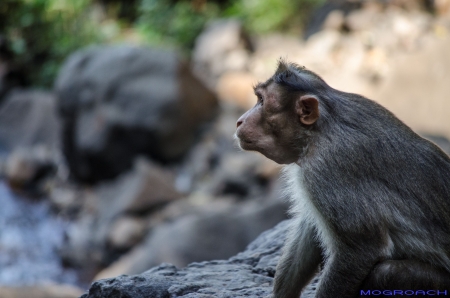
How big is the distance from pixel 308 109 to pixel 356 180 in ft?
1.74

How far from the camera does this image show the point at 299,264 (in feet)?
13.8

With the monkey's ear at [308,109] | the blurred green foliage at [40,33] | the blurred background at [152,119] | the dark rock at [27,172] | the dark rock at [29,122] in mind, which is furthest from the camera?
the blurred green foliage at [40,33]

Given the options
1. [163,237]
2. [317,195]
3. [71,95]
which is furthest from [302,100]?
[71,95]

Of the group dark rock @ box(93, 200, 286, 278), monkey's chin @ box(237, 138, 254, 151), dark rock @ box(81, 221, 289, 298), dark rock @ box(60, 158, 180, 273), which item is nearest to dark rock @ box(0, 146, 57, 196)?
dark rock @ box(60, 158, 180, 273)

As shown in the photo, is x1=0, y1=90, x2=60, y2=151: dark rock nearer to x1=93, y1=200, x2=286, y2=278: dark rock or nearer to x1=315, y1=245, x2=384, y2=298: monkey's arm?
x1=93, y1=200, x2=286, y2=278: dark rock

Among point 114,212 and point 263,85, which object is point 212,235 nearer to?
point 114,212

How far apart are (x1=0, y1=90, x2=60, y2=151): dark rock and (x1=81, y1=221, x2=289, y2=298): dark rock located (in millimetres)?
15105

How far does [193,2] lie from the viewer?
90.3ft

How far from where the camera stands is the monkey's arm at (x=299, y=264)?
4207 millimetres

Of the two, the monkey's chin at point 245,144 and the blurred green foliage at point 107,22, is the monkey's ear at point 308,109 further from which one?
the blurred green foliage at point 107,22

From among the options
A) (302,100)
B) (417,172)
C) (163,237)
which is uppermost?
(163,237)

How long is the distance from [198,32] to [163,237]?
17133 mm

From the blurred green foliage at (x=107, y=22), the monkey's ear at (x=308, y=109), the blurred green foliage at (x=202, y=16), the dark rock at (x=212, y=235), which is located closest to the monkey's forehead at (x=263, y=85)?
the monkey's ear at (x=308, y=109)

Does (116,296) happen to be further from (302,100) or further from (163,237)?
(163,237)
